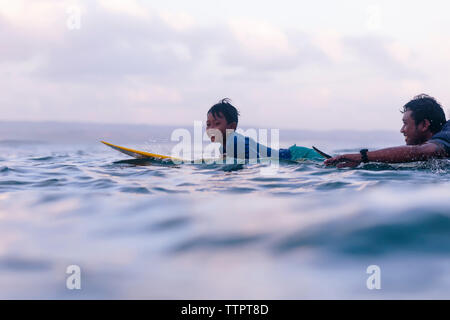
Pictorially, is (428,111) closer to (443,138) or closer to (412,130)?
(412,130)

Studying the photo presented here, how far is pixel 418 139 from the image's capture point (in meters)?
6.18

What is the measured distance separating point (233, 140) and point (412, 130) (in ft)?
9.27

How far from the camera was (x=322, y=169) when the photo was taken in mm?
5914

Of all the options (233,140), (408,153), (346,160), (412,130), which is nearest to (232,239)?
(346,160)

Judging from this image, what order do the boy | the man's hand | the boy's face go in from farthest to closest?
the boy's face < the boy < the man's hand

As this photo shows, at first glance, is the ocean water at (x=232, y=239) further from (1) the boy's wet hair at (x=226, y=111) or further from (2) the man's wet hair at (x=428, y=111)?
(1) the boy's wet hair at (x=226, y=111)

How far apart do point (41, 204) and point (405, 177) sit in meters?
4.19

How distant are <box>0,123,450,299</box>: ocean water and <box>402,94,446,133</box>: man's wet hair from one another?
4.95ft

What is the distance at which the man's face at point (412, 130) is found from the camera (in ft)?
20.1

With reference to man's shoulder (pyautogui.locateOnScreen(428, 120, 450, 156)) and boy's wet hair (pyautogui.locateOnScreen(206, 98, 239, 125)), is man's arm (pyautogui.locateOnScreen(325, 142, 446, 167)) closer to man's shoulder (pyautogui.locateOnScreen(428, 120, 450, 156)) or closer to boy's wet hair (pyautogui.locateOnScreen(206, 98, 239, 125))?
man's shoulder (pyautogui.locateOnScreen(428, 120, 450, 156))

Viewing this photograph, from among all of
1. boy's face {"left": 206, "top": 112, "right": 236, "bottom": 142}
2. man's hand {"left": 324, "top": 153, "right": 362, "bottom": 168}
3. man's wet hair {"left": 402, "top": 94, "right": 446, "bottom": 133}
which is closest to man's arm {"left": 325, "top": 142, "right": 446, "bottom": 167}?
man's hand {"left": 324, "top": 153, "right": 362, "bottom": 168}

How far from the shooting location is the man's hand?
18.3 ft

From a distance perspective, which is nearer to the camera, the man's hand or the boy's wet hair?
the man's hand
